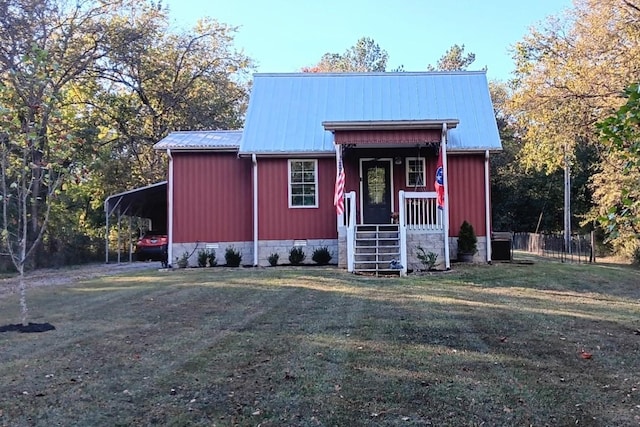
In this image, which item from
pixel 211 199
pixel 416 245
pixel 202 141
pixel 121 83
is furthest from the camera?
pixel 121 83

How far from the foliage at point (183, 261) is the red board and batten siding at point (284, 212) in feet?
7.05

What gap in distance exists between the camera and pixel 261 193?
48.8 ft

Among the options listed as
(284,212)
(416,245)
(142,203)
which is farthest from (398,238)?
(142,203)

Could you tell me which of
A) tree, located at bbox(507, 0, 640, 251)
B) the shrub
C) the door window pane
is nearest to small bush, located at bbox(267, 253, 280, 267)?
the shrub

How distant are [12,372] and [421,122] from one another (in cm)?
1002

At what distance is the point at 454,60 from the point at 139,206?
Result: 108 feet

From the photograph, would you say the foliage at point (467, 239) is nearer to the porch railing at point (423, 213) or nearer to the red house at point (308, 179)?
the red house at point (308, 179)

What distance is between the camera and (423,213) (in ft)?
43.9

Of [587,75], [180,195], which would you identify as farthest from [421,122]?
[587,75]

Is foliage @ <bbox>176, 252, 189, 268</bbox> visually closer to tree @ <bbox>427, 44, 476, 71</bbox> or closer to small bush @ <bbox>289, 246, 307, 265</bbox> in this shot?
small bush @ <bbox>289, 246, 307, 265</bbox>

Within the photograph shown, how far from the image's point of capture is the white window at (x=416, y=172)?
15.0 m

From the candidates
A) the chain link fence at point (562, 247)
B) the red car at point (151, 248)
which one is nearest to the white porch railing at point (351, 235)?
the red car at point (151, 248)

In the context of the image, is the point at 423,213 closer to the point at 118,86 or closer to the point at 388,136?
the point at 388,136

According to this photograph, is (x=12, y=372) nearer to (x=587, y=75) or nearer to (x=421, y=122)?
(x=421, y=122)
